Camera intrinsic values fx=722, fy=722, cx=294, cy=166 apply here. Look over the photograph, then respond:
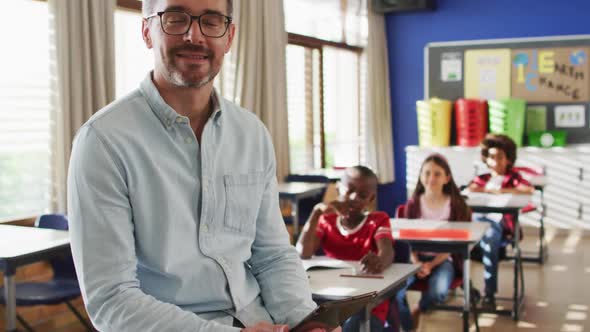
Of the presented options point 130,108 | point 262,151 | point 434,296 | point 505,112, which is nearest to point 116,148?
point 130,108

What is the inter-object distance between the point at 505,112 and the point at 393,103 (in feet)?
5.10

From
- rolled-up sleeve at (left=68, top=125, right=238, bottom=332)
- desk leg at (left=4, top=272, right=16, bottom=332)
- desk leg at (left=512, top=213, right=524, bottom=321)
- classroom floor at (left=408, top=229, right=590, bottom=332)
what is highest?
rolled-up sleeve at (left=68, top=125, right=238, bottom=332)

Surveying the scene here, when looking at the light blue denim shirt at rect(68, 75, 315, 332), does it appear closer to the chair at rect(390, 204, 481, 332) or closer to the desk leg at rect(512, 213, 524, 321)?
the chair at rect(390, 204, 481, 332)

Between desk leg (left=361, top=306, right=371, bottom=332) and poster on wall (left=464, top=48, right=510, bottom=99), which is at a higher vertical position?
poster on wall (left=464, top=48, right=510, bottom=99)

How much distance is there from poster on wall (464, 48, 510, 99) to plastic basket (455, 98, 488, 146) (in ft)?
0.87

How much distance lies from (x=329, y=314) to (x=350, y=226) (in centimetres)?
194

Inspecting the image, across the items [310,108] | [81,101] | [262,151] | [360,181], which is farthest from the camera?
[310,108]

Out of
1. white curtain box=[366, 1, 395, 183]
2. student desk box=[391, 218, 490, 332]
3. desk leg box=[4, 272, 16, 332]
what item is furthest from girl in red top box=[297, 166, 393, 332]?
white curtain box=[366, 1, 395, 183]

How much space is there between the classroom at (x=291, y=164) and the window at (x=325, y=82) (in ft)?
0.10

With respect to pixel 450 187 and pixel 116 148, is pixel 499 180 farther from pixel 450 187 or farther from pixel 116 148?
pixel 116 148

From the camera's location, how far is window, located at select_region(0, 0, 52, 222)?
4.05m

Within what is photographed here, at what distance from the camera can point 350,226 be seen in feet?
11.2

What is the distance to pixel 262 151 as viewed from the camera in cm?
170

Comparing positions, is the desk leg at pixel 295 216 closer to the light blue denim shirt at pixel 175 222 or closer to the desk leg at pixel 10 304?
the desk leg at pixel 10 304
